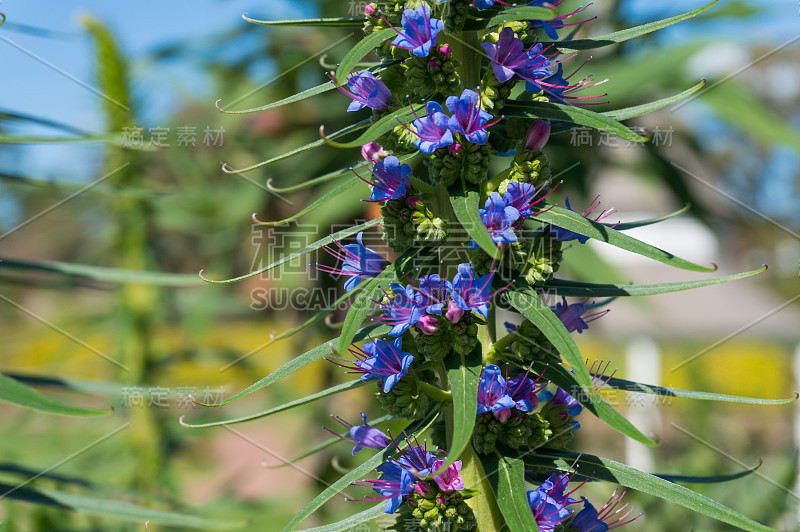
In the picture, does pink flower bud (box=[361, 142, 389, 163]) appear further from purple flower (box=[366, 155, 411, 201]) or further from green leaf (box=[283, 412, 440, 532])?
green leaf (box=[283, 412, 440, 532])

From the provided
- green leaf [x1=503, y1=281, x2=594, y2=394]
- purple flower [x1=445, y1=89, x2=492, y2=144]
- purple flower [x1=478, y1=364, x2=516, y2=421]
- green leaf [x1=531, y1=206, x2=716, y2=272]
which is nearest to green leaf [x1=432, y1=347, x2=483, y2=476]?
purple flower [x1=478, y1=364, x2=516, y2=421]

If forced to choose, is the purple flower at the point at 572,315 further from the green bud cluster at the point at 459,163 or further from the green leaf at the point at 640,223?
the green bud cluster at the point at 459,163

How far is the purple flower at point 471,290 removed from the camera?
101 cm

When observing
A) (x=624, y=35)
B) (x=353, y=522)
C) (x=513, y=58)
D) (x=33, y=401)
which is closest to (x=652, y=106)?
(x=624, y=35)

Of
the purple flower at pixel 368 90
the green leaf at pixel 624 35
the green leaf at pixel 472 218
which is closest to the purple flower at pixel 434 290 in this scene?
the green leaf at pixel 472 218

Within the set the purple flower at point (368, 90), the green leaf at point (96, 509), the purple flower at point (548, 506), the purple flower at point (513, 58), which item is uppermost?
the purple flower at point (513, 58)

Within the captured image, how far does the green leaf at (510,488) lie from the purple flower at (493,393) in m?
0.08

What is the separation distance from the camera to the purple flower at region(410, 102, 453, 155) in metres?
1.00

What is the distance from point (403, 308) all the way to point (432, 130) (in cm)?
29

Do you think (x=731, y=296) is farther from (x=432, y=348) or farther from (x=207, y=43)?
(x=432, y=348)

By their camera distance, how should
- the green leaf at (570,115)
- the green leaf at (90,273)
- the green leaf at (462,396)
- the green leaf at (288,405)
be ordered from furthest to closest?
the green leaf at (90,273)
the green leaf at (288,405)
the green leaf at (570,115)
the green leaf at (462,396)

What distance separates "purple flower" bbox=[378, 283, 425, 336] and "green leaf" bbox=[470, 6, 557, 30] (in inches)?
17.1

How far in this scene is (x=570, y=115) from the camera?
38.9 inches

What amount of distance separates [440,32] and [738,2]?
3992mm
